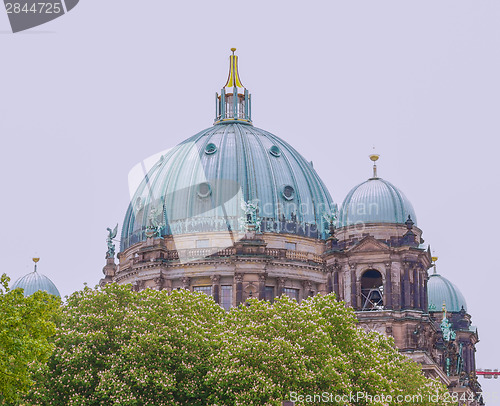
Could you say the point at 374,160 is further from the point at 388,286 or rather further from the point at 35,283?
the point at 35,283

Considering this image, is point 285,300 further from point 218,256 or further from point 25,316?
point 218,256

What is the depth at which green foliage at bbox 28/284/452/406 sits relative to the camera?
73.9 metres

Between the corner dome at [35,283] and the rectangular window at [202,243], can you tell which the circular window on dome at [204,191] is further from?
the corner dome at [35,283]

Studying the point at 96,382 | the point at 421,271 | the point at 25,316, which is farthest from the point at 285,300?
the point at 421,271

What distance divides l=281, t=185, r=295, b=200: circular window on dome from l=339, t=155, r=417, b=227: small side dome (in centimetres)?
1315

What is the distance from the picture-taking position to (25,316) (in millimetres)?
64500

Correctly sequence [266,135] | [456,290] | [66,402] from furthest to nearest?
[456,290]
[266,135]
[66,402]

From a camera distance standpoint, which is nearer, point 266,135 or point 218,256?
point 218,256

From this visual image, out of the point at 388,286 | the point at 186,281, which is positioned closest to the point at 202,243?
the point at 186,281

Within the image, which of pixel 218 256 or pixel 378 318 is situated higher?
pixel 218 256

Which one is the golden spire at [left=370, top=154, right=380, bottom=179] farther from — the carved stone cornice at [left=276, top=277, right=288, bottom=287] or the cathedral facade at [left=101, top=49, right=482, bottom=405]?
the carved stone cornice at [left=276, top=277, right=288, bottom=287]

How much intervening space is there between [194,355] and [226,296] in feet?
138

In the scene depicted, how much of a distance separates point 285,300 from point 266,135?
52.8 meters

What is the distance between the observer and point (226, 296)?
390ft
